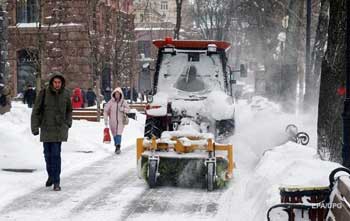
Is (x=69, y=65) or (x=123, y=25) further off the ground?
(x=123, y=25)

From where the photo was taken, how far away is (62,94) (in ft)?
32.9

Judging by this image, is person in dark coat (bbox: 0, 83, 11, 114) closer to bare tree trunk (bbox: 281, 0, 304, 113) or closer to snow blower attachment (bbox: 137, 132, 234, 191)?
snow blower attachment (bbox: 137, 132, 234, 191)

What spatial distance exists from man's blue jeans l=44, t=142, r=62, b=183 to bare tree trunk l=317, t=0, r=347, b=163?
436 centimetres

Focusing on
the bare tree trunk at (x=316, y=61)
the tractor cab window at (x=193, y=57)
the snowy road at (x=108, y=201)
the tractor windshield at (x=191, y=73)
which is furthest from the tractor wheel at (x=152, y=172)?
the bare tree trunk at (x=316, y=61)

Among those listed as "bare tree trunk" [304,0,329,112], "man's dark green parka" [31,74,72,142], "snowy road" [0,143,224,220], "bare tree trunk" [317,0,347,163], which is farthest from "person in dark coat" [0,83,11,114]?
"bare tree trunk" [317,0,347,163]

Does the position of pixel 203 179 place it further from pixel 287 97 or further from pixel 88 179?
pixel 287 97

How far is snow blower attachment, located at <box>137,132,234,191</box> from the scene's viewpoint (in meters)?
9.89

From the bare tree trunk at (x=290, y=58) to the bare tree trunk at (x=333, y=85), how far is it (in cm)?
1702

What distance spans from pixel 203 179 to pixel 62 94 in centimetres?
266

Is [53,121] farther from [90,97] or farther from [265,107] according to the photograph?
[90,97]

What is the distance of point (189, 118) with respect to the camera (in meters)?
11.8

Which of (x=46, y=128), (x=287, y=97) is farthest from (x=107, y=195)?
(x=287, y=97)

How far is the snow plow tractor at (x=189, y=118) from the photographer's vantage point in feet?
32.8

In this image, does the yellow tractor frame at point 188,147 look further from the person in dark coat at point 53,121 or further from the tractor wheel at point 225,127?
the tractor wheel at point 225,127
